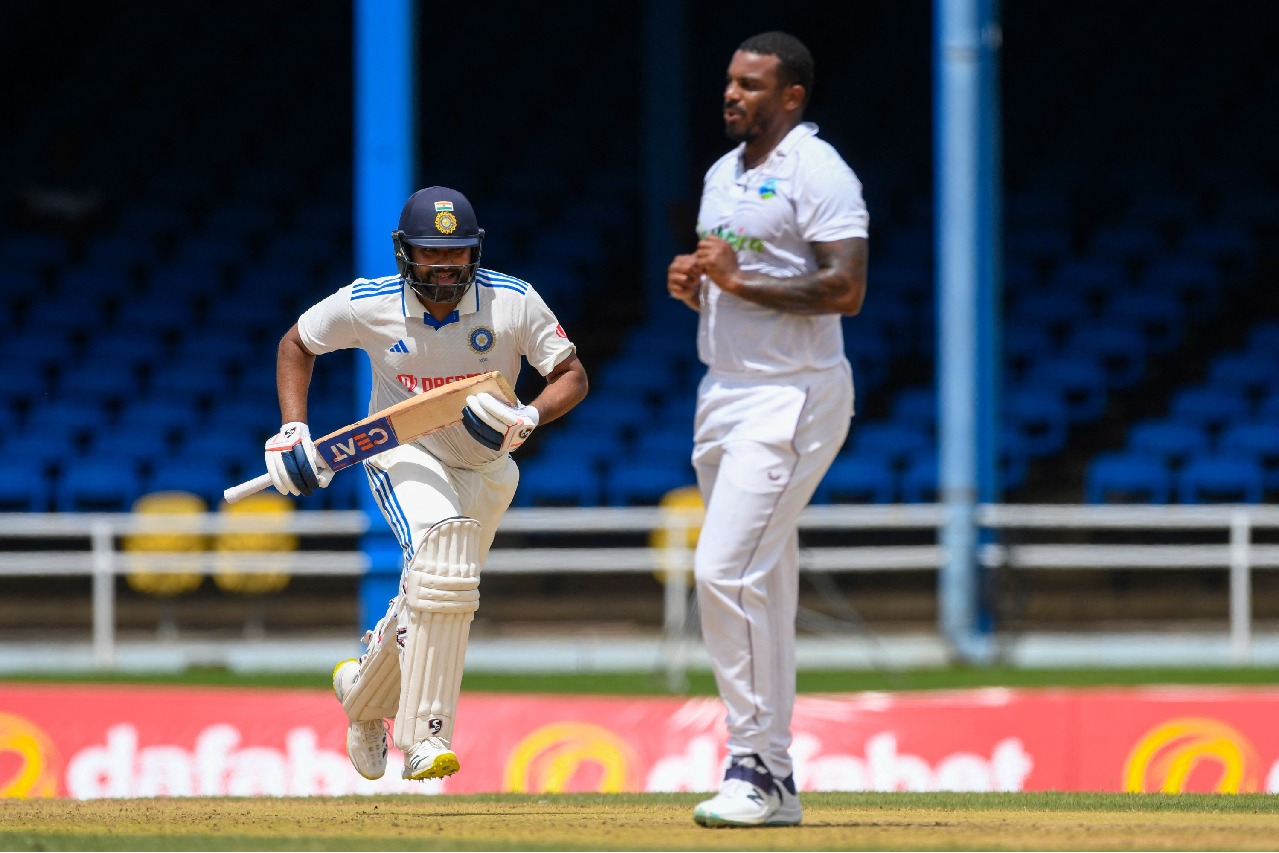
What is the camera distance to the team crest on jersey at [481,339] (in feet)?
20.0

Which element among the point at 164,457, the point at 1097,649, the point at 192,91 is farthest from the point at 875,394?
the point at 192,91

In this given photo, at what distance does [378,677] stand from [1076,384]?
33.0ft

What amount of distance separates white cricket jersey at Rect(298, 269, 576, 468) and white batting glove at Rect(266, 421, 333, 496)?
42 cm

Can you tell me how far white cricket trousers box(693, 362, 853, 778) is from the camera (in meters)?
5.41

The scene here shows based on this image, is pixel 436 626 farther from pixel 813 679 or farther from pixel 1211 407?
pixel 1211 407

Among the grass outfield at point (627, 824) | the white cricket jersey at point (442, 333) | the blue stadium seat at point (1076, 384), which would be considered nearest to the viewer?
the grass outfield at point (627, 824)

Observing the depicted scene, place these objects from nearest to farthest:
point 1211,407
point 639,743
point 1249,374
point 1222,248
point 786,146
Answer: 1. point 786,146
2. point 639,743
3. point 1211,407
4. point 1249,374
5. point 1222,248

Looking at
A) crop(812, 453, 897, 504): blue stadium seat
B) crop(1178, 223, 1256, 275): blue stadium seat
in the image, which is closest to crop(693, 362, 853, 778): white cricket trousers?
crop(812, 453, 897, 504): blue stadium seat

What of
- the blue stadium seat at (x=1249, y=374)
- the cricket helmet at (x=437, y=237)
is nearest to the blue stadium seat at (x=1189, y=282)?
the blue stadium seat at (x=1249, y=374)

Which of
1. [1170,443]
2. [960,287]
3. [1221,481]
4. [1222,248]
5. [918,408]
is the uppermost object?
[1222,248]

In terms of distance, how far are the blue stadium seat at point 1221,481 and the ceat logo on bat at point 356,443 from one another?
9197 millimetres

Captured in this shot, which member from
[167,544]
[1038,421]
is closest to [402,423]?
[167,544]

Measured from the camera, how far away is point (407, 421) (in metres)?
5.84

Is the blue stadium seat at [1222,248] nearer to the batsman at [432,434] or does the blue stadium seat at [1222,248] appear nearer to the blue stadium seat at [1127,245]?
the blue stadium seat at [1127,245]
